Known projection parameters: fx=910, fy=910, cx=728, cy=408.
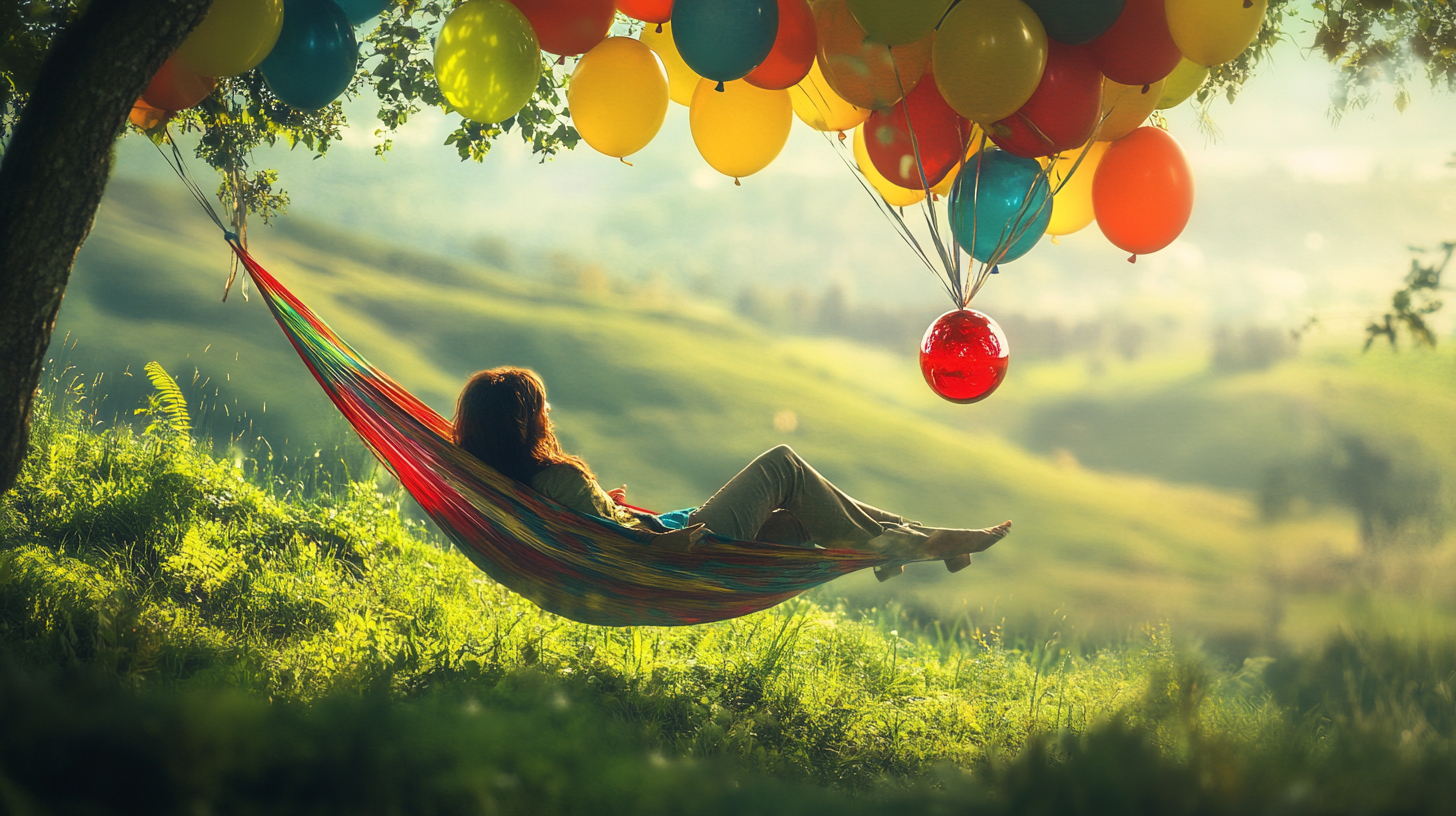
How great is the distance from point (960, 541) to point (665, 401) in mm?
6119

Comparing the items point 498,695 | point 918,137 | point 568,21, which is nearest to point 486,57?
point 568,21

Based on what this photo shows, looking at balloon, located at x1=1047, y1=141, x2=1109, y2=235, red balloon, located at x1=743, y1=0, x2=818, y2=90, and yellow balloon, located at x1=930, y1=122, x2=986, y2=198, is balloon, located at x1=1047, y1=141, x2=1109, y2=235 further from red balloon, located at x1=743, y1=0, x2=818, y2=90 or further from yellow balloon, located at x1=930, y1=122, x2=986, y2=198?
red balloon, located at x1=743, y1=0, x2=818, y2=90

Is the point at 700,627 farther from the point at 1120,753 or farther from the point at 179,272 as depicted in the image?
the point at 179,272

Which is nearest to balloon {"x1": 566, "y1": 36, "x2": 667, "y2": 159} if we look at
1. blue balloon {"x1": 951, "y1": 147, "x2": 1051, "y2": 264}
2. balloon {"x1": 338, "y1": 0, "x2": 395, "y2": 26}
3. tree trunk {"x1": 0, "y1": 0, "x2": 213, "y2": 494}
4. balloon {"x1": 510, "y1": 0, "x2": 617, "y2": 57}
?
balloon {"x1": 510, "y1": 0, "x2": 617, "y2": 57}

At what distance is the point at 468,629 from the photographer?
8.79 feet

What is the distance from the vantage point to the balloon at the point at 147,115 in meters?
2.40

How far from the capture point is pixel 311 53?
94.3 inches

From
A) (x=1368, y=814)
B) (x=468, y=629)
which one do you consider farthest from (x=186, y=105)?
(x=1368, y=814)

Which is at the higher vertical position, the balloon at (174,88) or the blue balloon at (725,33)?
the blue balloon at (725,33)

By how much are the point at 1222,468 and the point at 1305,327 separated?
21.4ft

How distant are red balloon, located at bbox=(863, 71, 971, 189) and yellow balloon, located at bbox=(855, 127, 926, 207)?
0.16 metres

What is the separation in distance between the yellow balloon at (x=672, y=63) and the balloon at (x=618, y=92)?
0.60 ft

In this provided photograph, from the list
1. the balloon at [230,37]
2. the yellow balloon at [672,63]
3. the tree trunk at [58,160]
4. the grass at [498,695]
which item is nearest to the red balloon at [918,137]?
the yellow balloon at [672,63]

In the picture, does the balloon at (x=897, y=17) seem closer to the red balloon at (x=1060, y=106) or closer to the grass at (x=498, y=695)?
the red balloon at (x=1060, y=106)
